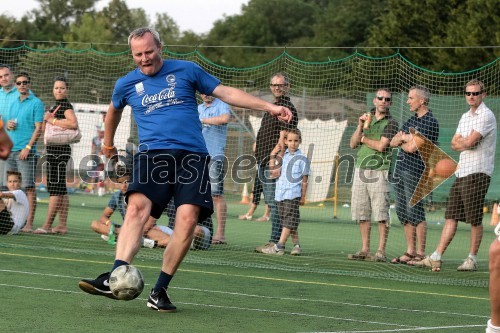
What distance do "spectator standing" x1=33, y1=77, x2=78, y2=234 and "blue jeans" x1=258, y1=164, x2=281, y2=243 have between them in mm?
2676

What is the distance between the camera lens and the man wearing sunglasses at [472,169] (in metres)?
11.3

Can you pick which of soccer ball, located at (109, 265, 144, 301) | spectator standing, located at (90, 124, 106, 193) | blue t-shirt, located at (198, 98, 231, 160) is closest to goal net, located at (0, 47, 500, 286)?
spectator standing, located at (90, 124, 106, 193)

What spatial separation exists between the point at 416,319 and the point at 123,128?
10083mm

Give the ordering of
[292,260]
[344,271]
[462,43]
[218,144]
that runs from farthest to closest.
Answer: [462,43] → [218,144] → [292,260] → [344,271]

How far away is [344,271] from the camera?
11156 mm

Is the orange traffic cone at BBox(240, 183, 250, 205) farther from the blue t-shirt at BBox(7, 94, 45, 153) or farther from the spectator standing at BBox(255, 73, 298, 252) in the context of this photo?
the spectator standing at BBox(255, 73, 298, 252)

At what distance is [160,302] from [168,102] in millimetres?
1519

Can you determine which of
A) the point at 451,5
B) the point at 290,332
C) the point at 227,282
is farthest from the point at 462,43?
the point at 290,332

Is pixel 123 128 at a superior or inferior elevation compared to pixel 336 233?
superior

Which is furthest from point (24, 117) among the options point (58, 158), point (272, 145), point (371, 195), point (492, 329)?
point (492, 329)

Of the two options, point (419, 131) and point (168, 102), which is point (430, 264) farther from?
point (168, 102)

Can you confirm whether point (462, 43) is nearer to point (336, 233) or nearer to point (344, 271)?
point (336, 233)

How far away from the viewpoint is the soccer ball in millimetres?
7039

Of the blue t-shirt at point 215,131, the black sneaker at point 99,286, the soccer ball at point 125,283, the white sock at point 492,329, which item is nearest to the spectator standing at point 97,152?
the blue t-shirt at point 215,131
